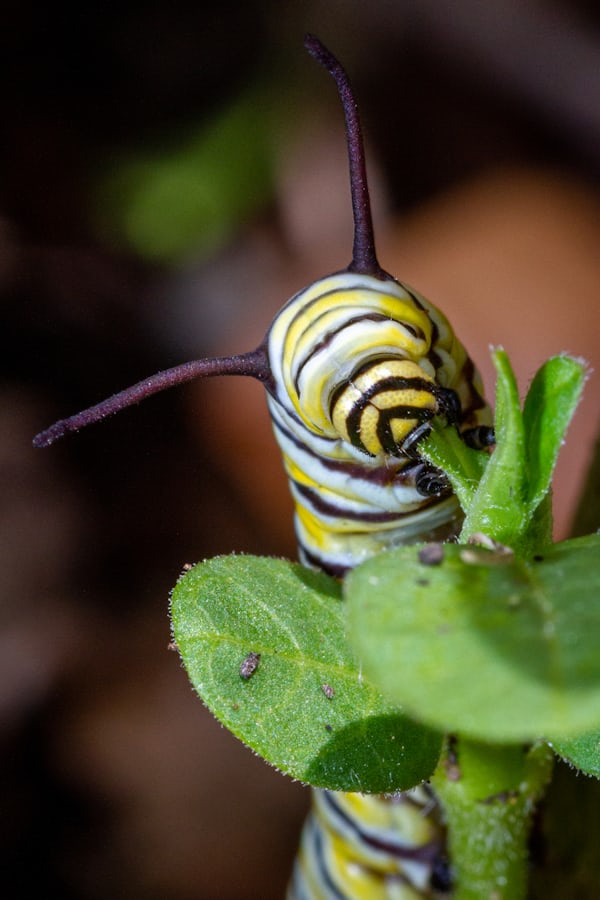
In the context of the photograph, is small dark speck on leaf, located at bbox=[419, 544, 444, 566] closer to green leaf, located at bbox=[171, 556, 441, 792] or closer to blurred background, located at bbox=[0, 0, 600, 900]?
green leaf, located at bbox=[171, 556, 441, 792]

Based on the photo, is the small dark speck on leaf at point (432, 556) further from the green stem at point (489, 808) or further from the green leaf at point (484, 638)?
the green stem at point (489, 808)

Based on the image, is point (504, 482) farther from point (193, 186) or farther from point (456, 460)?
point (193, 186)

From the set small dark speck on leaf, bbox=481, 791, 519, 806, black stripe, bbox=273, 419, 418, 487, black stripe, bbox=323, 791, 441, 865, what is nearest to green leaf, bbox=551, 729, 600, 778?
small dark speck on leaf, bbox=481, 791, 519, 806

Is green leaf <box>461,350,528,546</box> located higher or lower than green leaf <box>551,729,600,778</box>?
higher

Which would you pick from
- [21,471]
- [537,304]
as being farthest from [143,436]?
[537,304]

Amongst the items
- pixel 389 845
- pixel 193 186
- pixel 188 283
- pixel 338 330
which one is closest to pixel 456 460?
pixel 338 330

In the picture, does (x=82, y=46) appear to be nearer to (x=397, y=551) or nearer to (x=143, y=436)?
(x=143, y=436)

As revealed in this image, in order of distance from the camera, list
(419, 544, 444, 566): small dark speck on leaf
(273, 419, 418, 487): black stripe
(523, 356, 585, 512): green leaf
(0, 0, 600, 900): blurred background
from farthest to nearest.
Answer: (0, 0, 600, 900): blurred background, (273, 419, 418, 487): black stripe, (523, 356, 585, 512): green leaf, (419, 544, 444, 566): small dark speck on leaf
